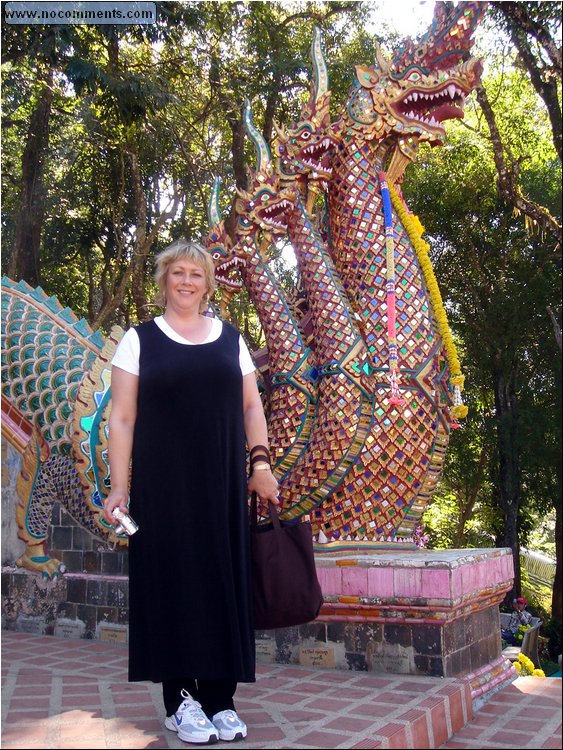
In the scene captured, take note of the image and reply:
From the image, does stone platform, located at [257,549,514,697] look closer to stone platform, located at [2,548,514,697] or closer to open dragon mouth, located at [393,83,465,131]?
stone platform, located at [2,548,514,697]

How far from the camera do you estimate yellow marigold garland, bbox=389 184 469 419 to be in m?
4.23

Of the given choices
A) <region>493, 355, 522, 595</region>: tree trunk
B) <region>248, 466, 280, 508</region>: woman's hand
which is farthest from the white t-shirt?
<region>493, 355, 522, 595</region>: tree trunk

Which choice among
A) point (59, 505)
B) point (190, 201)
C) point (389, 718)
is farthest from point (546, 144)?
point (389, 718)

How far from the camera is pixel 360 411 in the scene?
405 cm

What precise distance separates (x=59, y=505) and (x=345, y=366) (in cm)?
197


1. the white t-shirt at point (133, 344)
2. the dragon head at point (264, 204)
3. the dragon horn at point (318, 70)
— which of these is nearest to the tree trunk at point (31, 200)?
the dragon head at point (264, 204)

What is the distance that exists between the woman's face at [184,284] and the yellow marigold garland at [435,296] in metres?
2.01

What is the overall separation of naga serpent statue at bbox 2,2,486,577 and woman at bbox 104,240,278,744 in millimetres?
1568

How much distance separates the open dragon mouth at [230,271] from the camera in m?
4.75

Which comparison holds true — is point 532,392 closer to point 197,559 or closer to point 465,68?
point 465,68

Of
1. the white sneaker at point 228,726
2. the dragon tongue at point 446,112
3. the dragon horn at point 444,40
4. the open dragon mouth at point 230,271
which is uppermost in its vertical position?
the dragon horn at point 444,40

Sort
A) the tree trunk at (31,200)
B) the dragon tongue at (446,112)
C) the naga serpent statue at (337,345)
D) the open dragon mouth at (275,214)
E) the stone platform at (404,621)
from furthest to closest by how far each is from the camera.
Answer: the tree trunk at (31,200)
the open dragon mouth at (275,214)
the dragon tongue at (446,112)
the naga serpent statue at (337,345)
the stone platform at (404,621)

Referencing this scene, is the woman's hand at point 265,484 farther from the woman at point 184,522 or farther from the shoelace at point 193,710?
the shoelace at point 193,710

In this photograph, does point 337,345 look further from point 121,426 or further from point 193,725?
point 193,725
